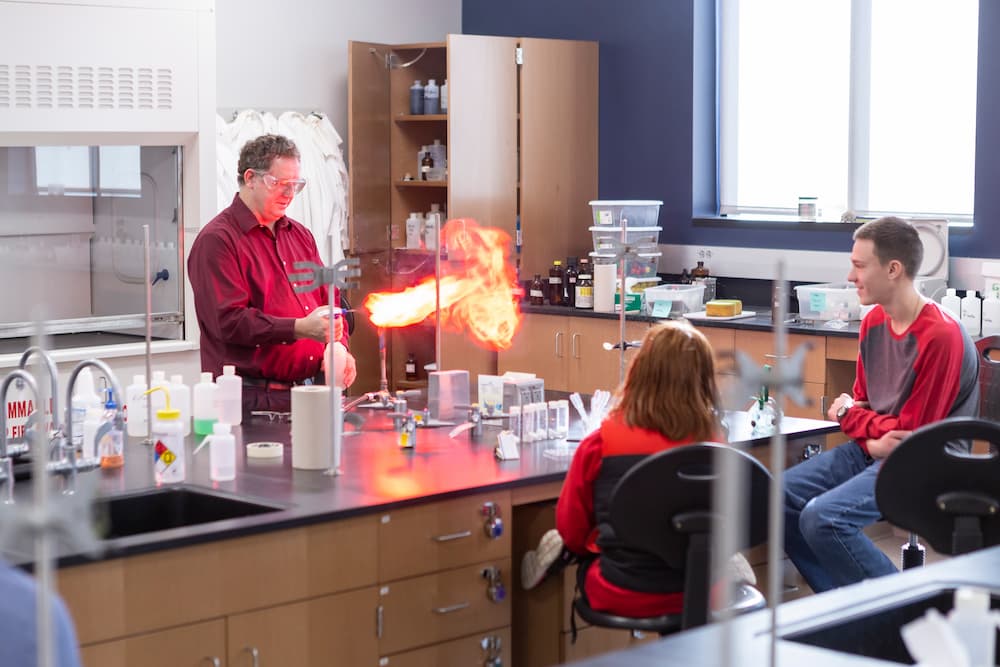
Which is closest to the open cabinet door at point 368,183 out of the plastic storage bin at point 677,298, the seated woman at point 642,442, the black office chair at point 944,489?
the plastic storage bin at point 677,298

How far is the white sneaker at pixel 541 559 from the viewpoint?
12.0 feet

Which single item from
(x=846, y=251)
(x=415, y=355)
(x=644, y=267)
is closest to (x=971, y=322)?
A: (x=846, y=251)

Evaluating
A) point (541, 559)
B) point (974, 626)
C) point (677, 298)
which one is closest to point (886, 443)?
point (541, 559)

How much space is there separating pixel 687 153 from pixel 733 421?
10.7 ft

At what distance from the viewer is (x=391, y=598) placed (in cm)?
351

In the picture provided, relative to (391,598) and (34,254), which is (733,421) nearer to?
(391,598)

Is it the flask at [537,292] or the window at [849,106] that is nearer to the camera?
the window at [849,106]

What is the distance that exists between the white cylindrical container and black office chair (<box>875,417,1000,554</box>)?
163cm

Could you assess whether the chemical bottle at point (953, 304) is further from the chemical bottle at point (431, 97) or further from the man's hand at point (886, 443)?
the chemical bottle at point (431, 97)

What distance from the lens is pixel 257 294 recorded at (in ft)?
15.9

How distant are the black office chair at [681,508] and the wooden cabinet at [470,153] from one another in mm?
4209

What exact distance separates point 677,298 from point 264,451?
133 inches

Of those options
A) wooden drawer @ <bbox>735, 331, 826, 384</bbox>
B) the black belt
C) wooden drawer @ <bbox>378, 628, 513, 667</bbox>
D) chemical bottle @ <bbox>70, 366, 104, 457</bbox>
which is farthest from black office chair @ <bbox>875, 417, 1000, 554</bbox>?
wooden drawer @ <bbox>735, 331, 826, 384</bbox>

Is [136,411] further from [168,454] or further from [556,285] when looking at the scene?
[556,285]
